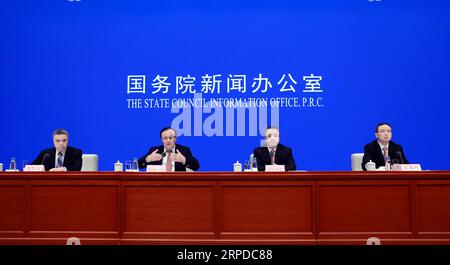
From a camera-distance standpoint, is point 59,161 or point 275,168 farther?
point 59,161

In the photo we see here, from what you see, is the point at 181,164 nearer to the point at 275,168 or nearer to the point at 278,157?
the point at 278,157

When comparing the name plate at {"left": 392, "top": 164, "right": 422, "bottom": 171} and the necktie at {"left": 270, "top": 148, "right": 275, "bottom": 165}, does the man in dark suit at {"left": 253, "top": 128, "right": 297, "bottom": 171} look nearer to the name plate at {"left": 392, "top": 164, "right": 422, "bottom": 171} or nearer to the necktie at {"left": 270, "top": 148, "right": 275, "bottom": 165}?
the necktie at {"left": 270, "top": 148, "right": 275, "bottom": 165}

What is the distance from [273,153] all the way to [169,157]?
1048 millimetres

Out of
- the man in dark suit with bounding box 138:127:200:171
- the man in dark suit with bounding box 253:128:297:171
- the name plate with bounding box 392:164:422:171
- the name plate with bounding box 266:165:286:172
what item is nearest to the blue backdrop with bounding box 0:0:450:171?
the man in dark suit with bounding box 138:127:200:171

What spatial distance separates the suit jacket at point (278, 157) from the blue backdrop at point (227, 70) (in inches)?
41.8

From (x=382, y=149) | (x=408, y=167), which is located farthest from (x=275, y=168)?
(x=382, y=149)

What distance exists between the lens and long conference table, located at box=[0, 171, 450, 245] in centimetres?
376

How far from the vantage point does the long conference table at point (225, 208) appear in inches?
148

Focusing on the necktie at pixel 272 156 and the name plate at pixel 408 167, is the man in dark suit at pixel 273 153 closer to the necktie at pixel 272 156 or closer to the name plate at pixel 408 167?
the necktie at pixel 272 156

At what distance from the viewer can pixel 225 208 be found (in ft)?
12.6

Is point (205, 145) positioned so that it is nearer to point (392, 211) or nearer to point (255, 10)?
point (255, 10)

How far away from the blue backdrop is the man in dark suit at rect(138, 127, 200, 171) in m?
0.95

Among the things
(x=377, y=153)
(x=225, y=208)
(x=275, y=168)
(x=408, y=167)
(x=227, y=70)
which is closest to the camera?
(x=225, y=208)

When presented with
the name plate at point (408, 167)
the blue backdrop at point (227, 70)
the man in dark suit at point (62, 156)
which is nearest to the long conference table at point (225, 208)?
the name plate at point (408, 167)
